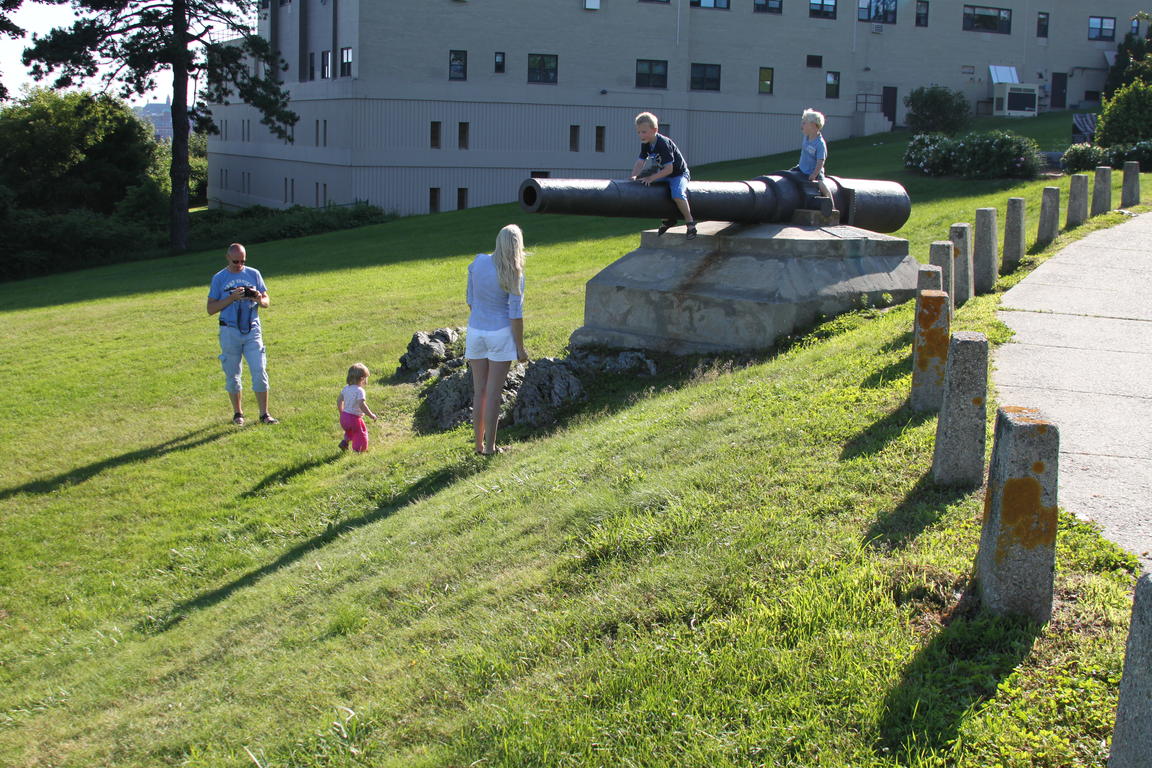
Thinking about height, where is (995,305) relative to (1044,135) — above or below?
below

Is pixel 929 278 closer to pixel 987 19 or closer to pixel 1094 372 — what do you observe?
pixel 1094 372

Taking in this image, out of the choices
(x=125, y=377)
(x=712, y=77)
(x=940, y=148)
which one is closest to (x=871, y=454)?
(x=125, y=377)

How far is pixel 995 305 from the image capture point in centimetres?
1080

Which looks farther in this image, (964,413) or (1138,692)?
(964,413)

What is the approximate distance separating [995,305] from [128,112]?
55.5 m

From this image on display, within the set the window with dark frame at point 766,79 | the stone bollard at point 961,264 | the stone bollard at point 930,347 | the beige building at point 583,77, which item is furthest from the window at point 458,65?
the stone bollard at point 930,347

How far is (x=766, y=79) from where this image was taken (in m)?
51.7

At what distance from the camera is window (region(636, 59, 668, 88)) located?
4856cm

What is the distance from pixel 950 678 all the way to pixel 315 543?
19.3ft

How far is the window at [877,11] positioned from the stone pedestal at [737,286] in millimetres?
45184

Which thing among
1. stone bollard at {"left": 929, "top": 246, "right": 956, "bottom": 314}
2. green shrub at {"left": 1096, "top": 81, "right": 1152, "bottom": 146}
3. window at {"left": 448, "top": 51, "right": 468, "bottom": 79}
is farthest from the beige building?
stone bollard at {"left": 929, "top": 246, "right": 956, "bottom": 314}

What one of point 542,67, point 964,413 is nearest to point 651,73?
point 542,67

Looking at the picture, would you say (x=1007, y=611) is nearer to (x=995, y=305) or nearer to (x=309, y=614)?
(x=309, y=614)

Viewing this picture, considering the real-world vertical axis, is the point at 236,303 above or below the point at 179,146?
below
